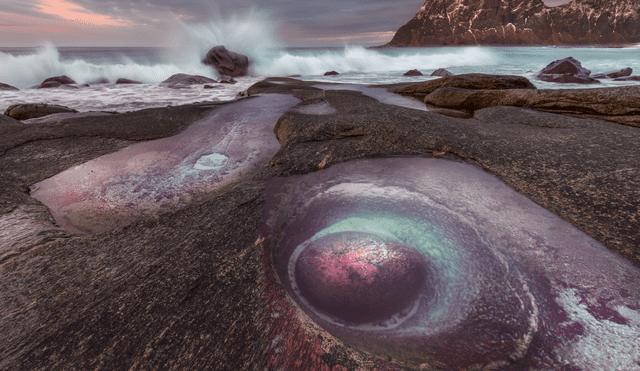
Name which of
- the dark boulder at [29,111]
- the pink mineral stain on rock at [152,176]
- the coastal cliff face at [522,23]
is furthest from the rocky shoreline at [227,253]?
the coastal cliff face at [522,23]

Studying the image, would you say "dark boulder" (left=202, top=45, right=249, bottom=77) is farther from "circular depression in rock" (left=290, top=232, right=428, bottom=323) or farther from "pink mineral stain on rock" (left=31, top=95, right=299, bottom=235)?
"circular depression in rock" (left=290, top=232, right=428, bottom=323)

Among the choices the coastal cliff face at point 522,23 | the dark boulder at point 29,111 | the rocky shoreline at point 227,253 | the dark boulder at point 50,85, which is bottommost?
the rocky shoreline at point 227,253

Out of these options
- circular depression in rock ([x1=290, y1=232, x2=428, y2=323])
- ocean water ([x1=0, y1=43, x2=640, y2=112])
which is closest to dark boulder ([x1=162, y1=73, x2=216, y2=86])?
ocean water ([x1=0, y1=43, x2=640, y2=112])

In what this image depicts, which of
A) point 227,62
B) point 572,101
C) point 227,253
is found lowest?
point 227,253

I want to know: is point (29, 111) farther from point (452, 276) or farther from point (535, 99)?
point (535, 99)

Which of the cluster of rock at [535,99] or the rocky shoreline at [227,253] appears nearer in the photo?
the rocky shoreline at [227,253]

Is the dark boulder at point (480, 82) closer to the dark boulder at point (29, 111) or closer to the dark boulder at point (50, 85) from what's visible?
the dark boulder at point (29, 111)

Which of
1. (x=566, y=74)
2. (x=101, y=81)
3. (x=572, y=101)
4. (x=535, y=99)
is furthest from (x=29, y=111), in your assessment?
(x=566, y=74)
